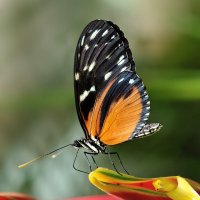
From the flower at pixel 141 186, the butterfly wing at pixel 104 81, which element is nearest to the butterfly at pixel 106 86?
the butterfly wing at pixel 104 81

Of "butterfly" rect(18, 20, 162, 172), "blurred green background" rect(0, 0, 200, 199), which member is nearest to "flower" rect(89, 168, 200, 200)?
"butterfly" rect(18, 20, 162, 172)

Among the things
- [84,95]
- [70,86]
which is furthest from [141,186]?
[70,86]

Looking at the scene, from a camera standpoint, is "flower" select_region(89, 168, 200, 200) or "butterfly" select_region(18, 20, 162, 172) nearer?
"flower" select_region(89, 168, 200, 200)

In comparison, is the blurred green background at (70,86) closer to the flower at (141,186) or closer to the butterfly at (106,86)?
the butterfly at (106,86)

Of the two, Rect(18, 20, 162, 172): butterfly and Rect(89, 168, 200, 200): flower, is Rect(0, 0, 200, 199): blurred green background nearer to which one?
Rect(18, 20, 162, 172): butterfly

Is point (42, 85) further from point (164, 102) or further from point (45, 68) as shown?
point (164, 102)

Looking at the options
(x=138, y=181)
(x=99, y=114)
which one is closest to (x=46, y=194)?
(x=99, y=114)

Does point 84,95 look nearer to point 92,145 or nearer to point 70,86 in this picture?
point 92,145
